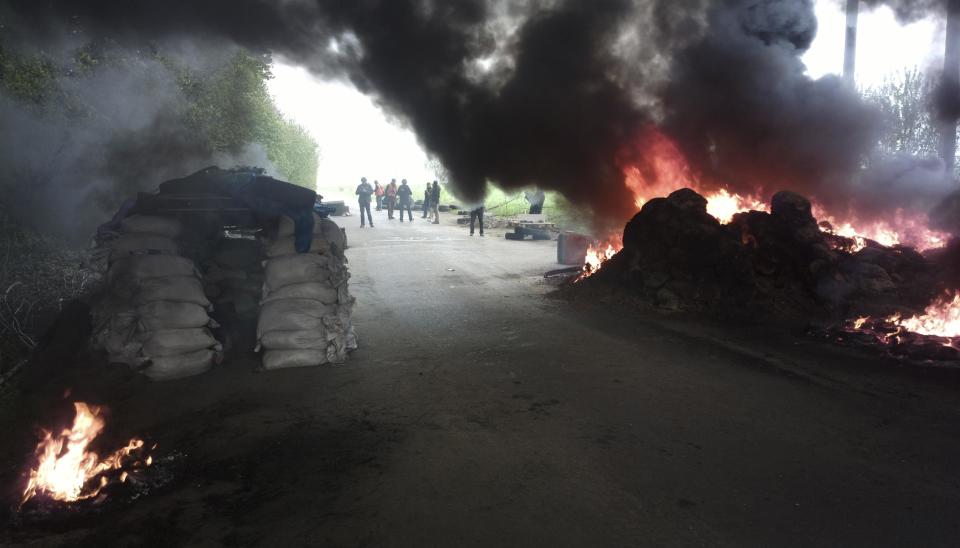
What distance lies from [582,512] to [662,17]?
8027 mm

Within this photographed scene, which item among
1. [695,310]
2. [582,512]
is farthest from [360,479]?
[695,310]

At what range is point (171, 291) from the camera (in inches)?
190

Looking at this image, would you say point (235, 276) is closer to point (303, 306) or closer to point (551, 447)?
point (303, 306)

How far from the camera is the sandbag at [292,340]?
4906mm

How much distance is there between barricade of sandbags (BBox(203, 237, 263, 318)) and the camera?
593 centimetres

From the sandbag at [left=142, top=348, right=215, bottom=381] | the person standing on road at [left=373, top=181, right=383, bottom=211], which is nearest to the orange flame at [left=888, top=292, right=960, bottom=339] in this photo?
the sandbag at [left=142, top=348, right=215, bottom=381]

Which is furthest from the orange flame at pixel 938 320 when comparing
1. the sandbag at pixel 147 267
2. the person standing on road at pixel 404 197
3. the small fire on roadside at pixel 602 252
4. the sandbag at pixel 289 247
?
the person standing on road at pixel 404 197

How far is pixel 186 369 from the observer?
4.69m

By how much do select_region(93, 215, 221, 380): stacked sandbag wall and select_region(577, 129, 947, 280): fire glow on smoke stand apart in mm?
5536

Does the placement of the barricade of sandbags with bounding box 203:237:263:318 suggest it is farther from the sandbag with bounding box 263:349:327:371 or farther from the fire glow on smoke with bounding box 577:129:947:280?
the fire glow on smoke with bounding box 577:129:947:280

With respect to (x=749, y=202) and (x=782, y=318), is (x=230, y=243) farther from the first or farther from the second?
(x=749, y=202)

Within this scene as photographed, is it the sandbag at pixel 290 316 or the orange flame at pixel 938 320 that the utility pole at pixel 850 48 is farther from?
the sandbag at pixel 290 316

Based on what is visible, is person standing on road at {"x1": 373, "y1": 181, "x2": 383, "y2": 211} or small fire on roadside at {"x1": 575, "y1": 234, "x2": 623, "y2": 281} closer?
small fire on roadside at {"x1": 575, "y1": 234, "x2": 623, "y2": 281}

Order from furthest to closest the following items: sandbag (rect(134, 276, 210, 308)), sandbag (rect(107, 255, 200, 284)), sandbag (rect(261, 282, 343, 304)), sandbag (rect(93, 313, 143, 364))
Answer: sandbag (rect(261, 282, 343, 304)) → sandbag (rect(107, 255, 200, 284)) → sandbag (rect(134, 276, 210, 308)) → sandbag (rect(93, 313, 143, 364))
